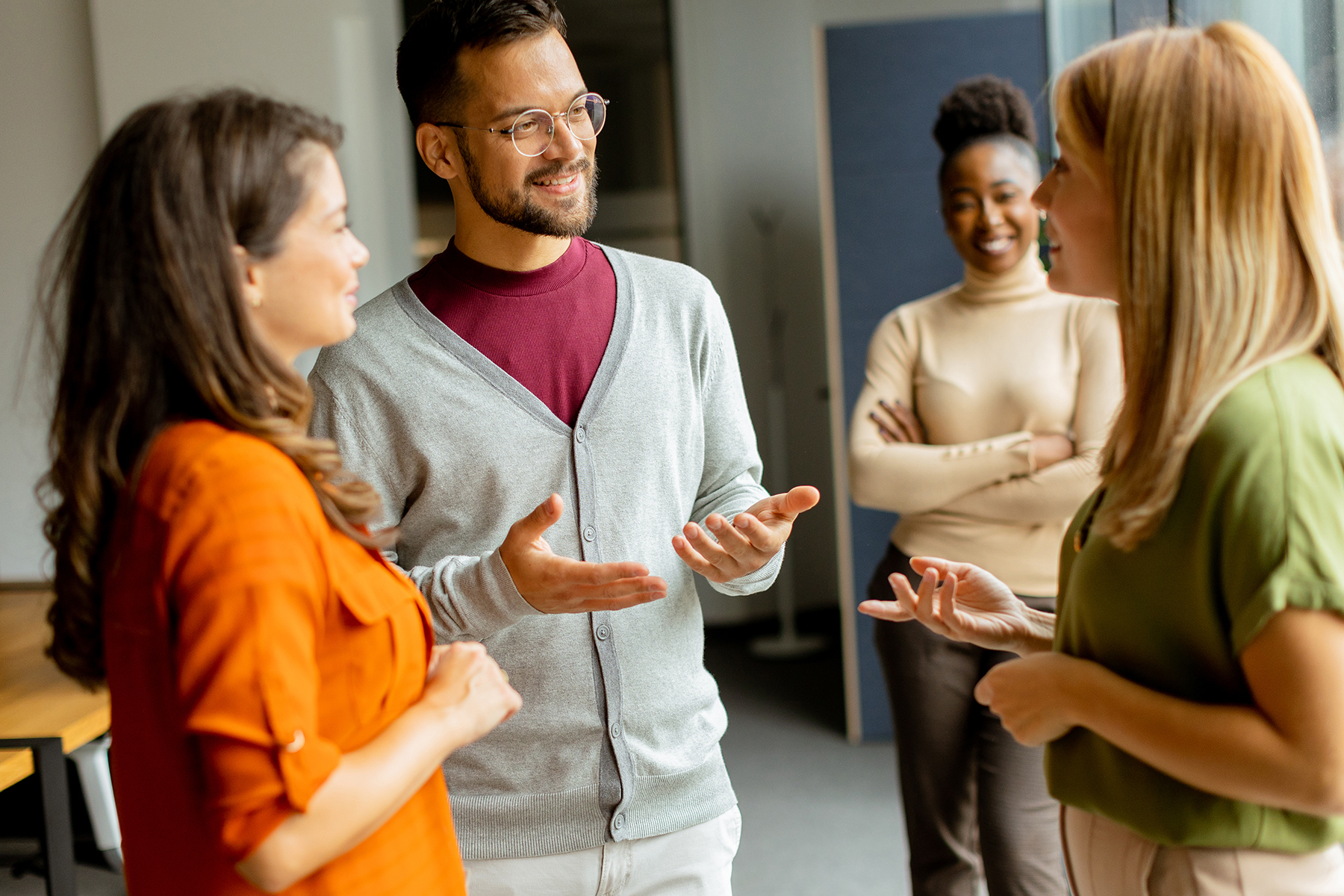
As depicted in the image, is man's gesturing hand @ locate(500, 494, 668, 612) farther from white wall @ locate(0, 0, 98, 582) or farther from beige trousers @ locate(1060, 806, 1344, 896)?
white wall @ locate(0, 0, 98, 582)

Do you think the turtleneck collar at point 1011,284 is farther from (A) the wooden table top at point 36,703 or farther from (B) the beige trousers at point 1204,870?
(A) the wooden table top at point 36,703

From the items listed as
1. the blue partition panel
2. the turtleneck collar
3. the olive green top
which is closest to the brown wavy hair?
the olive green top

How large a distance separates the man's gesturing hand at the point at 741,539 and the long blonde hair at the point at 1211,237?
1.39ft

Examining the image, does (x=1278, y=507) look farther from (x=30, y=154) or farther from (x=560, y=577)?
(x=30, y=154)

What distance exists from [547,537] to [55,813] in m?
1.31

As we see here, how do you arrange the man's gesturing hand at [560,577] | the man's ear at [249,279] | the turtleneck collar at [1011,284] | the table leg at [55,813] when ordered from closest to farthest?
the man's ear at [249,279]
the man's gesturing hand at [560,577]
the table leg at [55,813]
the turtleneck collar at [1011,284]

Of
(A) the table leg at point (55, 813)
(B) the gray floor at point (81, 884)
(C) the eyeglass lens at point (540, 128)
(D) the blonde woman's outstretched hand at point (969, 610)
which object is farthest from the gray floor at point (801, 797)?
(C) the eyeglass lens at point (540, 128)

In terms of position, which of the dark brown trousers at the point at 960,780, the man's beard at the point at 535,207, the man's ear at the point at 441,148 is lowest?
the dark brown trousers at the point at 960,780

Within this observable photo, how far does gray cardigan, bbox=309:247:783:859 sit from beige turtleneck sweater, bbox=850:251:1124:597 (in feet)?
2.82

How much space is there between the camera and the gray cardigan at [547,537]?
1389 mm

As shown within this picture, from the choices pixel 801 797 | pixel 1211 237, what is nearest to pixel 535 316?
pixel 1211 237

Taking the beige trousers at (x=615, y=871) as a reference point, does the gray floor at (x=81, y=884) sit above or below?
below

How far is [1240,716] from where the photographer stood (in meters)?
0.90

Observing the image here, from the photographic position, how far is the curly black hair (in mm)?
2387
